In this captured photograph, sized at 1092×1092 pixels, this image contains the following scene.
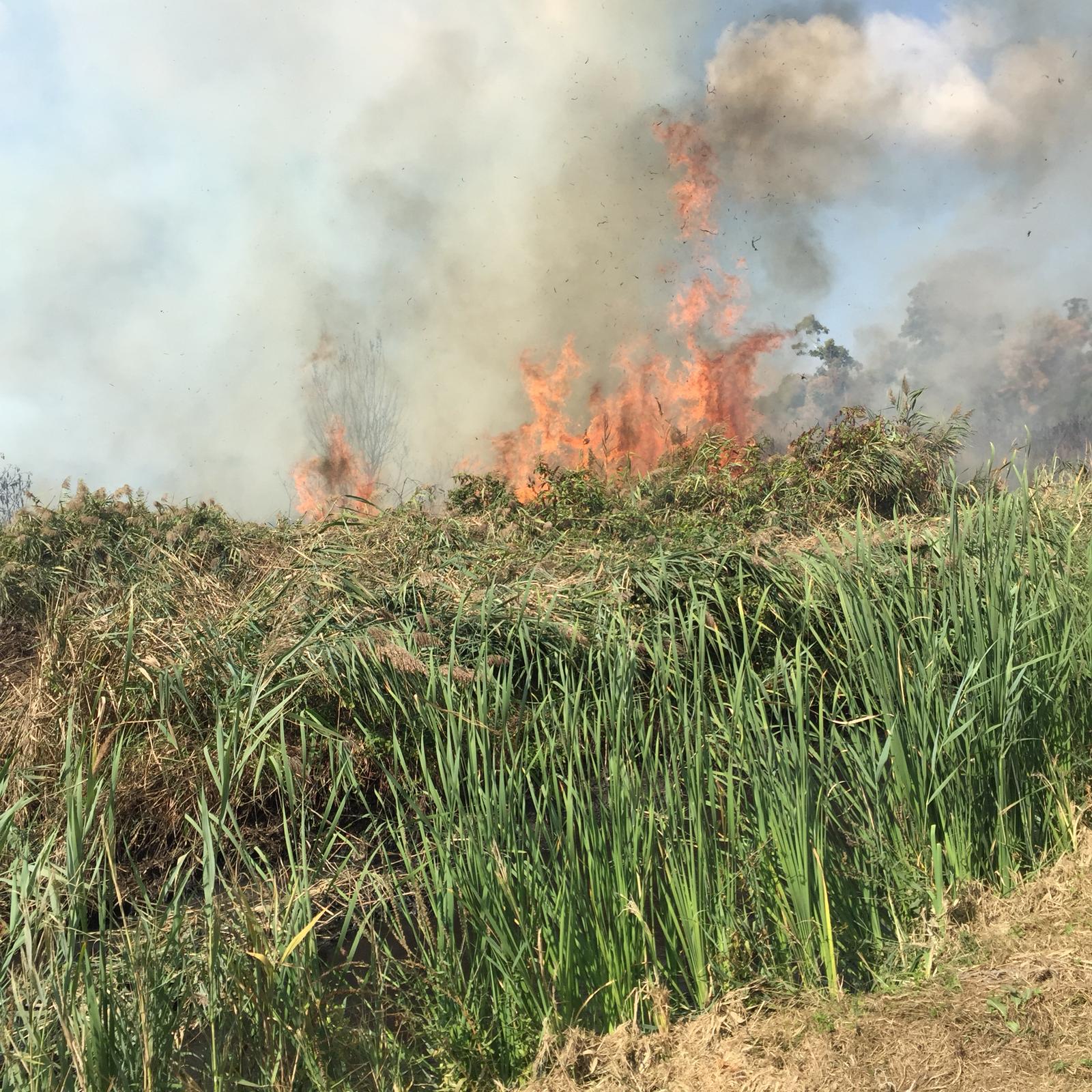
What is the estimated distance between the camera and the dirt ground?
218 centimetres

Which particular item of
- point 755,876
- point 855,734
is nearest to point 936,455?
point 855,734

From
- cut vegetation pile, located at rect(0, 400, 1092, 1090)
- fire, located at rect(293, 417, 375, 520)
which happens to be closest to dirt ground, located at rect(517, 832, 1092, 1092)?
cut vegetation pile, located at rect(0, 400, 1092, 1090)

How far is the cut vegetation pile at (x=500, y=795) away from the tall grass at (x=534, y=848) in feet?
0.05

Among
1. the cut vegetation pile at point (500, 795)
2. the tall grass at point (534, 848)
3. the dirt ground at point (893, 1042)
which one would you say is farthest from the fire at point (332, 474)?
the dirt ground at point (893, 1042)

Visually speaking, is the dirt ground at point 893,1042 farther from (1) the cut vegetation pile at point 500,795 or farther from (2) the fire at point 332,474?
(2) the fire at point 332,474

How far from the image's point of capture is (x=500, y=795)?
2.52 m

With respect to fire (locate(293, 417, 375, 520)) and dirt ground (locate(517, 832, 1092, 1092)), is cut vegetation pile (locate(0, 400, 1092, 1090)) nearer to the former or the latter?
dirt ground (locate(517, 832, 1092, 1092))

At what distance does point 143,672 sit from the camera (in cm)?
354

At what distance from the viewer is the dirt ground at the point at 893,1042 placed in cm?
218

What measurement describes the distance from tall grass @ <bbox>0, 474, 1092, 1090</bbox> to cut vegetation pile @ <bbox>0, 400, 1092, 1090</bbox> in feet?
0.05

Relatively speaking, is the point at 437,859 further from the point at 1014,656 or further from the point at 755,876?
the point at 1014,656

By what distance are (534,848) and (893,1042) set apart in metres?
1.01

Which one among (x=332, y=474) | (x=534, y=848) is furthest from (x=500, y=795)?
(x=332, y=474)

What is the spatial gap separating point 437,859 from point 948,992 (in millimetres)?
1553
